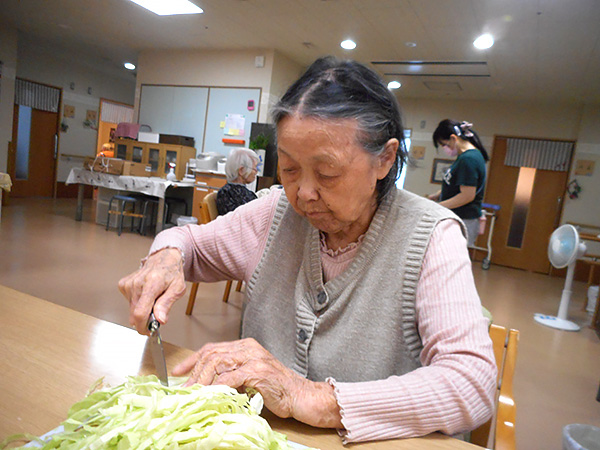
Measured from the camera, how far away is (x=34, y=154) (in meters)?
9.34

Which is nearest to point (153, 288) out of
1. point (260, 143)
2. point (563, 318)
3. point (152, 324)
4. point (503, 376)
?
point (152, 324)

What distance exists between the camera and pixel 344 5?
16.3 ft

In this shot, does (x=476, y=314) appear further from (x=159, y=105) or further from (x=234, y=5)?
(x=159, y=105)

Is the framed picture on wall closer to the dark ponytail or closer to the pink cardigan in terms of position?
the dark ponytail

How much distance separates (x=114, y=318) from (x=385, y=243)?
262cm

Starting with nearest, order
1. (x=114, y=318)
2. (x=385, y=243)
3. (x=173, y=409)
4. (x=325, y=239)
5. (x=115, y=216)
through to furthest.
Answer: (x=173, y=409) → (x=385, y=243) → (x=325, y=239) → (x=114, y=318) → (x=115, y=216)

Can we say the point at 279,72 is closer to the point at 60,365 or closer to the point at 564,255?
the point at 564,255

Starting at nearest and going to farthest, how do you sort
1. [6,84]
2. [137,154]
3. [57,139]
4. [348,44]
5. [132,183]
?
[132,183] → [348,44] → [137,154] → [6,84] → [57,139]

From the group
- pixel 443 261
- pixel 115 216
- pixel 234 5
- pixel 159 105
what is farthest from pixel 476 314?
pixel 159 105

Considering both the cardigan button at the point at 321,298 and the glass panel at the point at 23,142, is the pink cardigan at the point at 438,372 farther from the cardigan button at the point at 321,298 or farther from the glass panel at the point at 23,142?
the glass panel at the point at 23,142

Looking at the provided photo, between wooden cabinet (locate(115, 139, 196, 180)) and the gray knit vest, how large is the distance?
6.70 metres

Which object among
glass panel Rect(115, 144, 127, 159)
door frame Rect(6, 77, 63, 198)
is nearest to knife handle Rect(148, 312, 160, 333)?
glass panel Rect(115, 144, 127, 159)

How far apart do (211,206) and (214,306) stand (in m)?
0.94

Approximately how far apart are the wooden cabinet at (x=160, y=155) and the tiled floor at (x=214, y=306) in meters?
1.54
